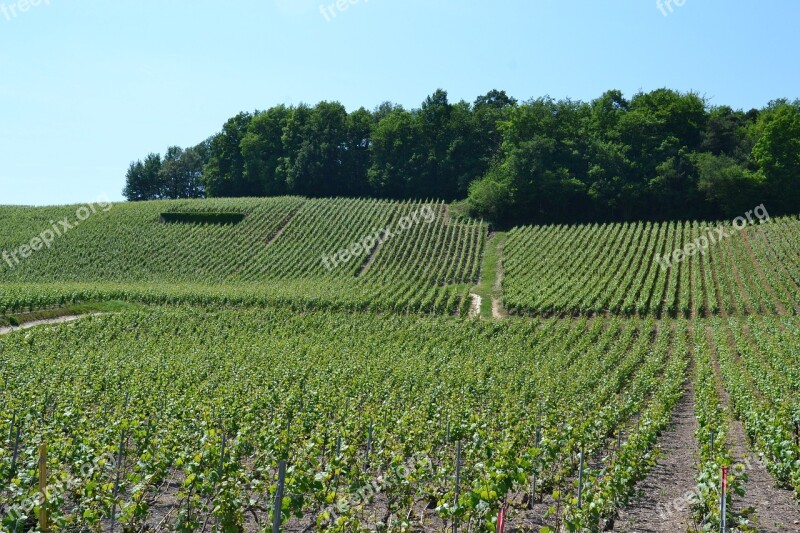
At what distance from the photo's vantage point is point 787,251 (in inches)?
1780

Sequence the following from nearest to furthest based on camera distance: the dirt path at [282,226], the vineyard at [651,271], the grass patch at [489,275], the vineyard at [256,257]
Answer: the vineyard at [651,271] → the grass patch at [489,275] → the vineyard at [256,257] → the dirt path at [282,226]

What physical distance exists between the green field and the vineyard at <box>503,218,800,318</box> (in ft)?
0.86

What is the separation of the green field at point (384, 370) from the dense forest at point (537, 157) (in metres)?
7.36

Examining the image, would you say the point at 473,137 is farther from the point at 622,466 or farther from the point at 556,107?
the point at 622,466

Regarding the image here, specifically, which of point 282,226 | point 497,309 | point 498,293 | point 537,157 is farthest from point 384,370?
point 537,157

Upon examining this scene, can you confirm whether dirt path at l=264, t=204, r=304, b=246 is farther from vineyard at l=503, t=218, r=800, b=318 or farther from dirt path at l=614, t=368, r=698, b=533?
dirt path at l=614, t=368, r=698, b=533

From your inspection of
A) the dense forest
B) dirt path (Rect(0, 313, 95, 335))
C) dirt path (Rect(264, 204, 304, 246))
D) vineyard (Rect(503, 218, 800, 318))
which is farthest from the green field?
the dense forest

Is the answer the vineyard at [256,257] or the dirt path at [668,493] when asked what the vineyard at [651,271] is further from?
the dirt path at [668,493]

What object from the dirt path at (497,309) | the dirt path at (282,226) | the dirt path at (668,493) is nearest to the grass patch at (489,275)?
the dirt path at (497,309)

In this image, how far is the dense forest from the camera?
202 ft

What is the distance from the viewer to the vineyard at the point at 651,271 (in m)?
38.9

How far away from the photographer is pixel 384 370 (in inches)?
920

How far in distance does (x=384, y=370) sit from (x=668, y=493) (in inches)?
497

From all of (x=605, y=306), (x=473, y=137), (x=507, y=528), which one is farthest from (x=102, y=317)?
(x=473, y=137)
